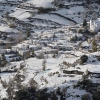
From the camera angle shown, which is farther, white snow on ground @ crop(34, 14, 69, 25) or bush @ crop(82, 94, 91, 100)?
white snow on ground @ crop(34, 14, 69, 25)

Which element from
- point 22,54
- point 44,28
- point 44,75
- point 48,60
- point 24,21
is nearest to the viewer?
point 44,75

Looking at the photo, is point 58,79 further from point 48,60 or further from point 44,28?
point 44,28

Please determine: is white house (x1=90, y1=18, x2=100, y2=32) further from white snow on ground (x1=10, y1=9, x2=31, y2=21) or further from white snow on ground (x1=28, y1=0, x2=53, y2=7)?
white snow on ground (x1=28, y1=0, x2=53, y2=7)

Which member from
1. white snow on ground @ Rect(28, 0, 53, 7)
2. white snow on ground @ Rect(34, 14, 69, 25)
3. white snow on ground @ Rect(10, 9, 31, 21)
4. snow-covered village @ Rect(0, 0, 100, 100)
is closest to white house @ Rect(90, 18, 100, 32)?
snow-covered village @ Rect(0, 0, 100, 100)

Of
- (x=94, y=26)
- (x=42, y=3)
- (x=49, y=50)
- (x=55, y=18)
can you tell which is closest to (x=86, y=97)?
(x=49, y=50)

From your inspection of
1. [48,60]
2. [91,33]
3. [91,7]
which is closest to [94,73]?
[48,60]

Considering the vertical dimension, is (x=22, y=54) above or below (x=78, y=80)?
below

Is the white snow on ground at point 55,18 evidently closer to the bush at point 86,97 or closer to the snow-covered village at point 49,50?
the snow-covered village at point 49,50

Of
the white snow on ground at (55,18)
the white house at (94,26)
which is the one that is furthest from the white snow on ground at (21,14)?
the white house at (94,26)
